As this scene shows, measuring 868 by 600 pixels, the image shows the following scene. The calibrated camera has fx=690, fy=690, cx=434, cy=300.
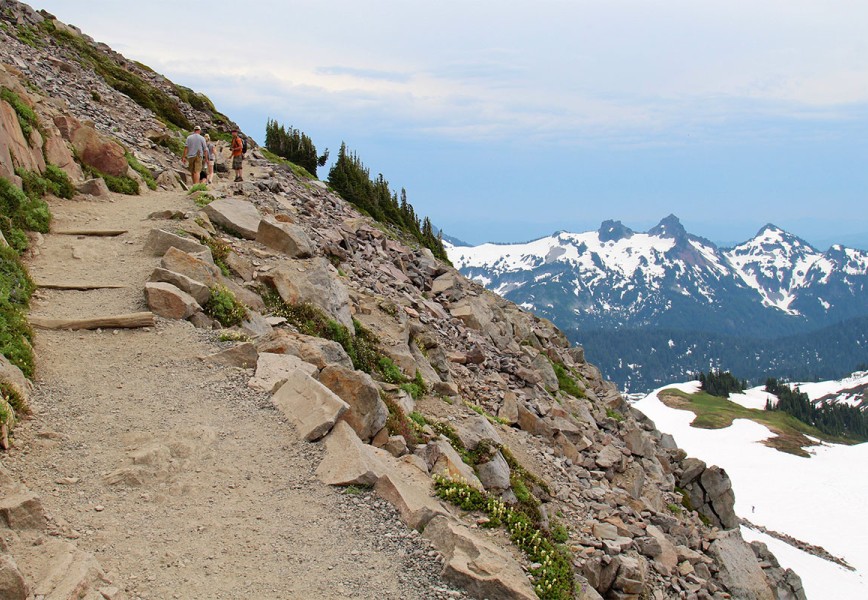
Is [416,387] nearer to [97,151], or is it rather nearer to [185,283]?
[185,283]

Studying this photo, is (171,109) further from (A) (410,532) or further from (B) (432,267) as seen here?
(A) (410,532)

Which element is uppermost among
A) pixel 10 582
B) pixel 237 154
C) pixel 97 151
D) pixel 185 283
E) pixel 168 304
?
pixel 237 154

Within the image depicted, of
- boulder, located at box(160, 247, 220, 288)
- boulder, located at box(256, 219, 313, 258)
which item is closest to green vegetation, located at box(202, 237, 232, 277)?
boulder, located at box(160, 247, 220, 288)

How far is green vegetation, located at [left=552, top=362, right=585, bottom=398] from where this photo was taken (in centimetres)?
2934

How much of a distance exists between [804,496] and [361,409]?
409ft

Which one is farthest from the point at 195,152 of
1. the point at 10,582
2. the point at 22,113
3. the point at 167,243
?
the point at 10,582

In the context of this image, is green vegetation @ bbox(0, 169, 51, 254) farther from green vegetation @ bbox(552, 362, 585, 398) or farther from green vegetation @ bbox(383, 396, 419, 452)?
green vegetation @ bbox(552, 362, 585, 398)

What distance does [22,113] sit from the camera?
818 inches

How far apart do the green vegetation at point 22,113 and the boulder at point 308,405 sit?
1413 cm

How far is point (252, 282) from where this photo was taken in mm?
18109

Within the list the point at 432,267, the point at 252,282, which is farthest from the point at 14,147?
the point at 432,267

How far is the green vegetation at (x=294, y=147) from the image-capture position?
61.8 metres

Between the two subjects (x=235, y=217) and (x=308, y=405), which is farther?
(x=235, y=217)

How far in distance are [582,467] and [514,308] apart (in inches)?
556
